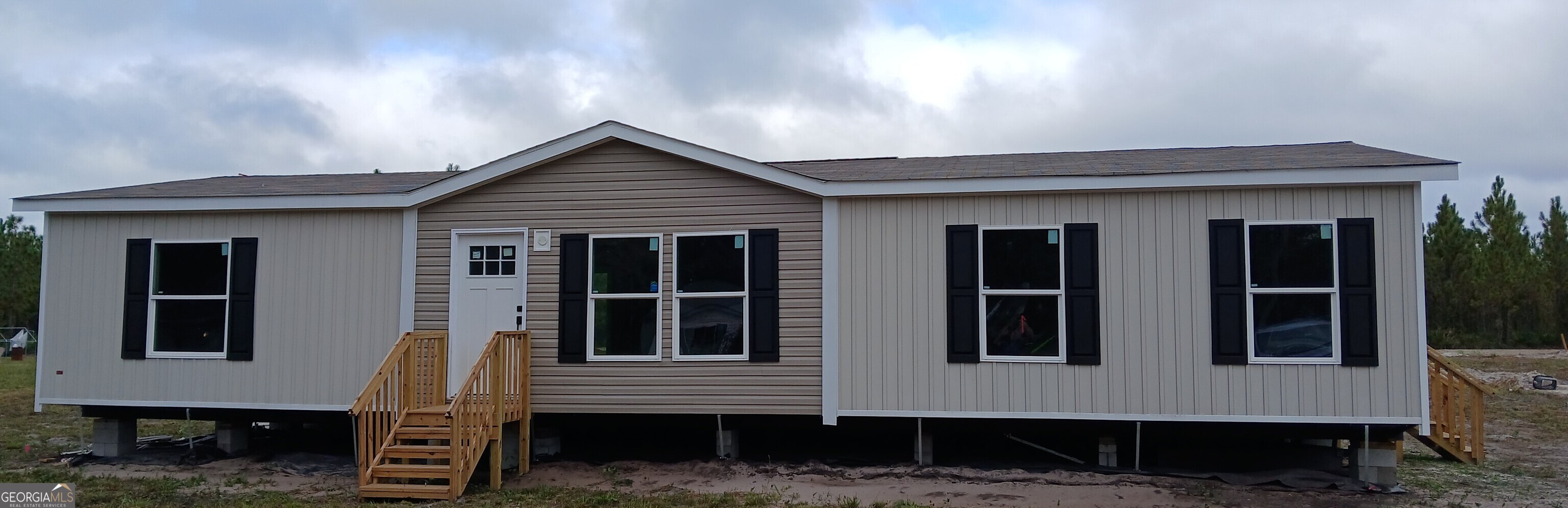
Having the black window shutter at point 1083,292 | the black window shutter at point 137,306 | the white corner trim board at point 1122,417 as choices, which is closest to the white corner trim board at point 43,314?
the black window shutter at point 137,306

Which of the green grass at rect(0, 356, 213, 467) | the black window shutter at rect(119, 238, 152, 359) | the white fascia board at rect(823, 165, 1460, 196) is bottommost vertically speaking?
the green grass at rect(0, 356, 213, 467)

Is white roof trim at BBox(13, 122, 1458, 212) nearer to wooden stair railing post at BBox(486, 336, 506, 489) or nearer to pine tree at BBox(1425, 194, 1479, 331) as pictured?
wooden stair railing post at BBox(486, 336, 506, 489)

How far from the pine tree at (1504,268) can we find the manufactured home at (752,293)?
30.7 meters

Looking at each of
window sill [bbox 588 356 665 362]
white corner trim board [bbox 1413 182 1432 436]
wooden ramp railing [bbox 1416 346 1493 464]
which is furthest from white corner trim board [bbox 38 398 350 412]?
wooden ramp railing [bbox 1416 346 1493 464]

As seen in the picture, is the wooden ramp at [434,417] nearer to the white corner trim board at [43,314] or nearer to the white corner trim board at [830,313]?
the white corner trim board at [830,313]

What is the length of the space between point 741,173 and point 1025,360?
297 centimetres

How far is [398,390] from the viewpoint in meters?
8.75

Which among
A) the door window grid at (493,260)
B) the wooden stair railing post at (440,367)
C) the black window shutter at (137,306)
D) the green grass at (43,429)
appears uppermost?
the door window grid at (493,260)

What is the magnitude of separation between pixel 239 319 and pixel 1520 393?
20381mm

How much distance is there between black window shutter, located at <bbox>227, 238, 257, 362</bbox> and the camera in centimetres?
1007

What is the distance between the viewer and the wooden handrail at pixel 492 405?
8211mm

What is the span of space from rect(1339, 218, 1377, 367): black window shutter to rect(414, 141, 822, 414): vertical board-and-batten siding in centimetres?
429

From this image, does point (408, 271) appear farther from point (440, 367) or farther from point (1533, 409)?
point (1533, 409)

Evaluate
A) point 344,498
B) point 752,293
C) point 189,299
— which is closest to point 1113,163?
point 752,293
